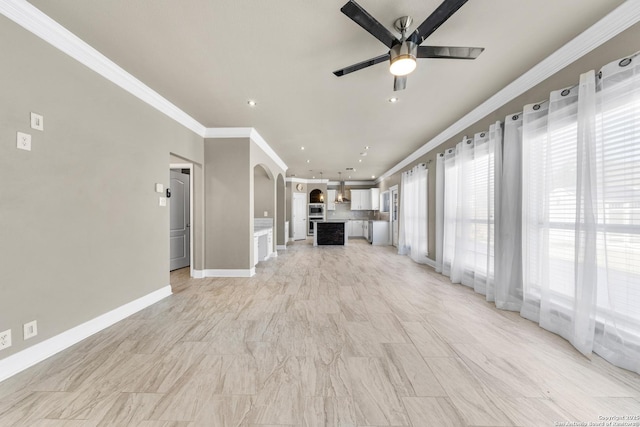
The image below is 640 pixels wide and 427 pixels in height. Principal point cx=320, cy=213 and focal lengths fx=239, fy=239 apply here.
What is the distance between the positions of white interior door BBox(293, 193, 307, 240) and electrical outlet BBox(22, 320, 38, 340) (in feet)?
26.6

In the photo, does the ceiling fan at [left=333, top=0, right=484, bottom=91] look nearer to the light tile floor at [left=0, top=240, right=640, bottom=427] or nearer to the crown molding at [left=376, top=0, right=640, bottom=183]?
the crown molding at [left=376, top=0, right=640, bottom=183]

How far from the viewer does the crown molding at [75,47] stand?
176cm

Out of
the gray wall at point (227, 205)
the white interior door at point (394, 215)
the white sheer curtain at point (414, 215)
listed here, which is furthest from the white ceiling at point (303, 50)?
the white interior door at point (394, 215)

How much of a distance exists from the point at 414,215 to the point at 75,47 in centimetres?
623

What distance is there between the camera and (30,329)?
1837mm

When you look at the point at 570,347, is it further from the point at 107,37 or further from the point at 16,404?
the point at 107,37

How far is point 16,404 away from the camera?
1468 mm

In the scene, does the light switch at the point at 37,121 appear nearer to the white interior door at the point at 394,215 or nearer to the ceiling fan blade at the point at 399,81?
the ceiling fan blade at the point at 399,81

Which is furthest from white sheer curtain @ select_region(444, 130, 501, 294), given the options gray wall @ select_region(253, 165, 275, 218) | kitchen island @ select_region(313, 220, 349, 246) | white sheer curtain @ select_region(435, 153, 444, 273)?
kitchen island @ select_region(313, 220, 349, 246)

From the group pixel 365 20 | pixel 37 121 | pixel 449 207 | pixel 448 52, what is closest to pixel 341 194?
pixel 449 207

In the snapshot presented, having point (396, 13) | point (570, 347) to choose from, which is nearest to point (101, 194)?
point (396, 13)

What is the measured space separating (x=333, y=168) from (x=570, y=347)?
23.0 ft

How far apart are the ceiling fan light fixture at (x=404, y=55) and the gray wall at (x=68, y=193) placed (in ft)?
9.30

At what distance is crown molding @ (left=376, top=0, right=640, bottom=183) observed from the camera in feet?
5.85
